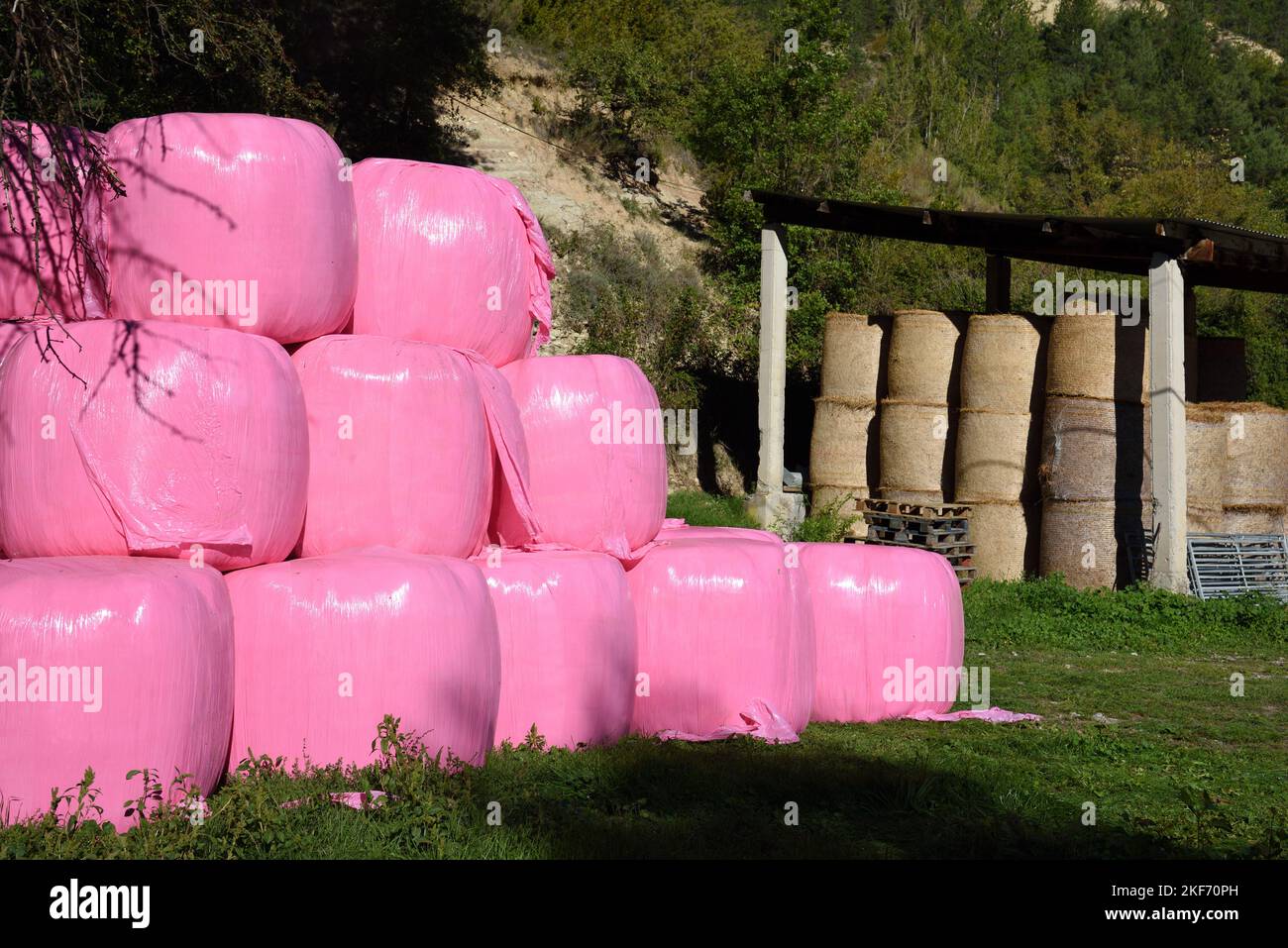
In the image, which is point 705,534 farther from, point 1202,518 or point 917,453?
point 1202,518

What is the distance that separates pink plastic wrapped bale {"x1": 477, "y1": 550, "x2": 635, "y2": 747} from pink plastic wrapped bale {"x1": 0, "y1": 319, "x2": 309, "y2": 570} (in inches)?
57.7

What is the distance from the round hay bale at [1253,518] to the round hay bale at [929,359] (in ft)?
11.1

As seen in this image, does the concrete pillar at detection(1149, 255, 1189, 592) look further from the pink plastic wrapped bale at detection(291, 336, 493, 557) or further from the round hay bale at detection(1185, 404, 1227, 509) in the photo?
the pink plastic wrapped bale at detection(291, 336, 493, 557)

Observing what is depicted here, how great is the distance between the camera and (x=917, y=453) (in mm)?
15961

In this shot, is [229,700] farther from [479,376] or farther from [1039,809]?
[1039,809]

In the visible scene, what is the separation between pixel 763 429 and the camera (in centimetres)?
1564

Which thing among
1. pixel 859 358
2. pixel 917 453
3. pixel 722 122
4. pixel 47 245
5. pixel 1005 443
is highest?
pixel 722 122

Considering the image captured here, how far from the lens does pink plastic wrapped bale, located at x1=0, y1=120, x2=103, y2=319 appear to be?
20.2 feet

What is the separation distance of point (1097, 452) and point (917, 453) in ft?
7.25

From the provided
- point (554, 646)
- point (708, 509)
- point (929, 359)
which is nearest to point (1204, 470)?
point (929, 359)

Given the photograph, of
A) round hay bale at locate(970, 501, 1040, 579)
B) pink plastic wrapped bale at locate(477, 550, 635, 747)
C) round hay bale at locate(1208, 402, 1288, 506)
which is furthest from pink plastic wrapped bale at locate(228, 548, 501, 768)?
round hay bale at locate(1208, 402, 1288, 506)

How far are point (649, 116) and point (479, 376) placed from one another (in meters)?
26.4

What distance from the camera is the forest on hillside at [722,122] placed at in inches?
676
